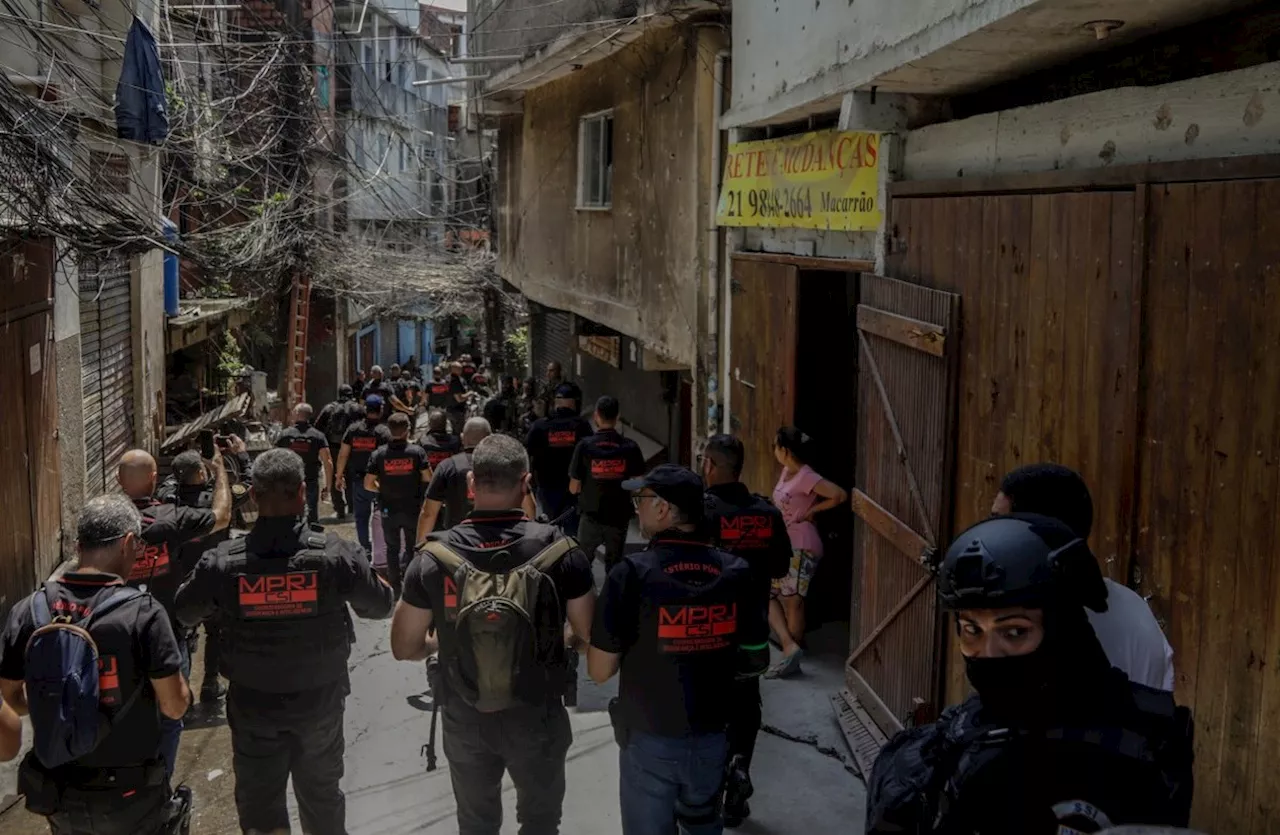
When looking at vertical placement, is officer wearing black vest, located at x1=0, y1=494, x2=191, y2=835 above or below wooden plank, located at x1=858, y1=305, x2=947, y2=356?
below

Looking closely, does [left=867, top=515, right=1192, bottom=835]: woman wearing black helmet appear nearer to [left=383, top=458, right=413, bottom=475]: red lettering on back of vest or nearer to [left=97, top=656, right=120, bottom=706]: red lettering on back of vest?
[left=97, top=656, right=120, bottom=706]: red lettering on back of vest

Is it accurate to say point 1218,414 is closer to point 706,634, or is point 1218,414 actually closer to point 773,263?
point 706,634

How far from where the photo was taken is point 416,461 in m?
9.59

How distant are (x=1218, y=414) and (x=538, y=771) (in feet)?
9.22

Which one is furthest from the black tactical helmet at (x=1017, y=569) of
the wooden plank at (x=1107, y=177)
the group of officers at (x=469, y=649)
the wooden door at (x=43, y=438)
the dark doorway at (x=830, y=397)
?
the wooden door at (x=43, y=438)

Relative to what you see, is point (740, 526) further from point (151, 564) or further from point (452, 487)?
point (151, 564)

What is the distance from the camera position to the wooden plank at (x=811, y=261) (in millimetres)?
6828

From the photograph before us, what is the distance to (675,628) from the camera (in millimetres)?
4074

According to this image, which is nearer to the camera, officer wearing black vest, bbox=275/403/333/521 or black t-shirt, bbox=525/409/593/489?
black t-shirt, bbox=525/409/593/489

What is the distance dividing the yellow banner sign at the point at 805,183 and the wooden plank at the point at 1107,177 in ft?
2.17

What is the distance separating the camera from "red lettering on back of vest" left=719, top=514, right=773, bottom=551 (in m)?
5.57

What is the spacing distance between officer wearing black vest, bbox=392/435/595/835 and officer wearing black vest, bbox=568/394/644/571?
12.8ft

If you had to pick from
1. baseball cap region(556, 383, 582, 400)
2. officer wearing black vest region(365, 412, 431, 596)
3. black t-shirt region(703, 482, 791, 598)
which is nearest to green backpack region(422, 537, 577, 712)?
black t-shirt region(703, 482, 791, 598)

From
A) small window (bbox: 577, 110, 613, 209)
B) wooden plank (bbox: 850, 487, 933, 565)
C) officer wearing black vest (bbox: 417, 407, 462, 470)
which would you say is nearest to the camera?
wooden plank (bbox: 850, 487, 933, 565)
